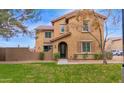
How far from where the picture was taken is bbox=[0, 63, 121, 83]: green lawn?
853 cm

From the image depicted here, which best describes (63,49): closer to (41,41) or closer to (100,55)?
(41,41)

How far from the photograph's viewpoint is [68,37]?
856 centimetres

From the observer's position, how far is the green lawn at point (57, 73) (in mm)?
8531

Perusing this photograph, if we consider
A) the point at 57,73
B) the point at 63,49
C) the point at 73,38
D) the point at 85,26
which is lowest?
the point at 57,73

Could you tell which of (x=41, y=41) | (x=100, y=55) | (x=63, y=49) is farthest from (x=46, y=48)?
Answer: (x=100, y=55)

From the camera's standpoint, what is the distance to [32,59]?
855 cm

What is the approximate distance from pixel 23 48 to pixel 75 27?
4.45ft

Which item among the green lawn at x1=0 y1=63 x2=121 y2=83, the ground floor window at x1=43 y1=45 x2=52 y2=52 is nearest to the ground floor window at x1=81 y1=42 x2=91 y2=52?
the green lawn at x1=0 y1=63 x2=121 y2=83

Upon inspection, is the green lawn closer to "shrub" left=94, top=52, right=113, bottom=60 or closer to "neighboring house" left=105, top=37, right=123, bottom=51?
"shrub" left=94, top=52, right=113, bottom=60

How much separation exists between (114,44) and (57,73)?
1531 mm

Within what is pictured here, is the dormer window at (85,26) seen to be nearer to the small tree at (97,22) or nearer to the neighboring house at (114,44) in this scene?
the small tree at (97,22)
